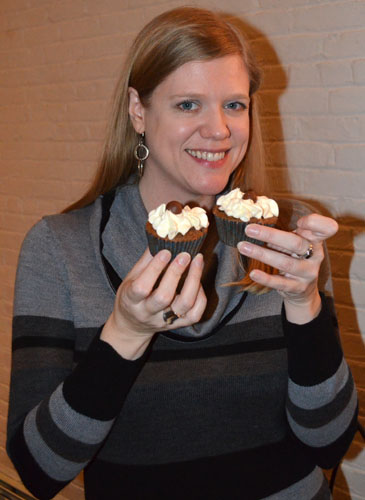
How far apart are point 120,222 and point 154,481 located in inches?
26.9

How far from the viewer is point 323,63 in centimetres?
223

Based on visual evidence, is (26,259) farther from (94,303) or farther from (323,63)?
(323,63)

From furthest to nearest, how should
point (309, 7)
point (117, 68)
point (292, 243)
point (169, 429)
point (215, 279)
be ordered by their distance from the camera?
point (117, 68) < point (309, 7) < point (215, 279) < point (169, 429) < point (292, 243)

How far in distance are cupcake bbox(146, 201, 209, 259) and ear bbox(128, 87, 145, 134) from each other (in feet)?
1.07

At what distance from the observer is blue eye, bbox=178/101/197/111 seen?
1534mm

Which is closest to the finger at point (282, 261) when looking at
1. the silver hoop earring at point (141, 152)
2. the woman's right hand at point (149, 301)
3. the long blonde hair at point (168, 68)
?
the woman's right hand at point (149, 301)

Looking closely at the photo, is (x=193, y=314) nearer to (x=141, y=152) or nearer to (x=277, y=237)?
(x=277, y=237)

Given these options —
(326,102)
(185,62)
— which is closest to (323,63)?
(326,102)

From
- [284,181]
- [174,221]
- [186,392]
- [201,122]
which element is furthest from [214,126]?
[284,181]

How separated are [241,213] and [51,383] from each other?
0.63 meters

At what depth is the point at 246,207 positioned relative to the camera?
1.52 metres

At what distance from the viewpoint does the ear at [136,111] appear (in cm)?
168

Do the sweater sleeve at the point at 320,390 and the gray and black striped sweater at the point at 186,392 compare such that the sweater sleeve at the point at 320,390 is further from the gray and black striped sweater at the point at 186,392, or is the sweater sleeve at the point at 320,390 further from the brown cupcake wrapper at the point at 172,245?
the brown cupcake wrapper at the point at 172,245

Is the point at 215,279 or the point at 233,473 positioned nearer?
the point at 233,473
